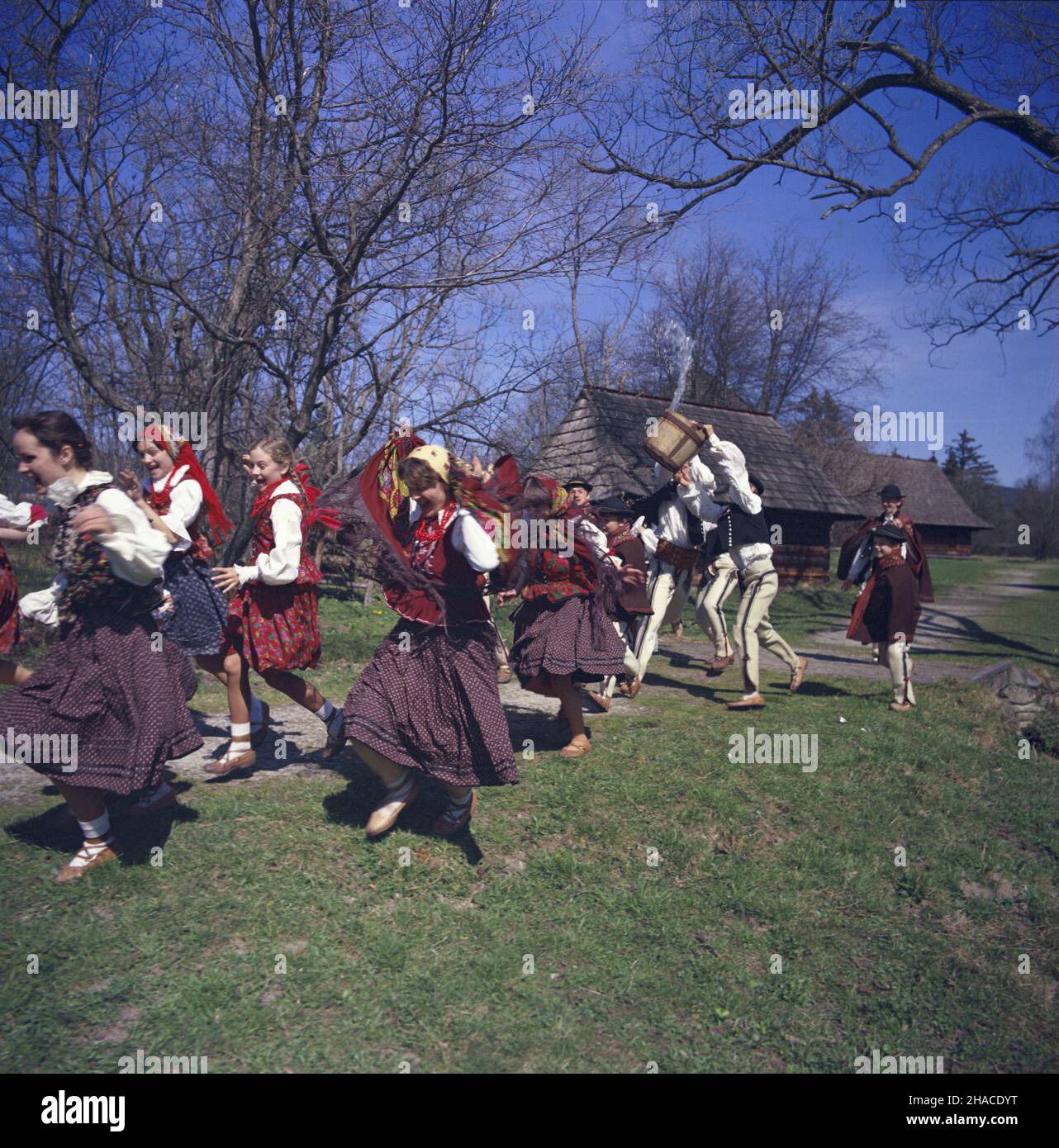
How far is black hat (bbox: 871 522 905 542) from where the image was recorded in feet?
26.0

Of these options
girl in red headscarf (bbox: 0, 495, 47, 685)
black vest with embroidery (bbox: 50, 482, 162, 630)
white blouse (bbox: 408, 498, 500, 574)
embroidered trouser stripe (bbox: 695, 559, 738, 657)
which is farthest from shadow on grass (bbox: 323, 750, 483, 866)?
embroidered trouser stripe (bbox: 695, 559, 738, 657)

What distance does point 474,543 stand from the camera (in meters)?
3.80

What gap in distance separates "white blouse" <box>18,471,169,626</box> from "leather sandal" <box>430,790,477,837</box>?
6.19 feet

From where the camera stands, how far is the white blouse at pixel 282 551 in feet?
15.4

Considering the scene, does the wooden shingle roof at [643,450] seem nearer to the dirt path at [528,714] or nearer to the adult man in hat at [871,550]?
the dirt path at [528,714]

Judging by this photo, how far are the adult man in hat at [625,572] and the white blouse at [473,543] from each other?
7.75 ft

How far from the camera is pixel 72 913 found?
353 centimetres

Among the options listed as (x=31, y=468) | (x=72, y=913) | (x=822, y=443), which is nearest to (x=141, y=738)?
(x=72, y=913)

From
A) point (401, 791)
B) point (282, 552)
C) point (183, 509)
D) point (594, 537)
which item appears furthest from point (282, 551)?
point (594, 537)

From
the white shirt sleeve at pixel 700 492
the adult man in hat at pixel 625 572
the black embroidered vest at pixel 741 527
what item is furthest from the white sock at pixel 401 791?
the black embroidered vest at pixel 741 527

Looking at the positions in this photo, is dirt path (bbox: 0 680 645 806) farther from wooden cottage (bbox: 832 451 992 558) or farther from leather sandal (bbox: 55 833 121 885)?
wooden cottage (bbox: 832 451 992 558)

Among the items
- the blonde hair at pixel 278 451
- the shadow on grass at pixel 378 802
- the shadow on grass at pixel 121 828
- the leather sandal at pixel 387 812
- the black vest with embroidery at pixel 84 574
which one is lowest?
the shadow on grass at pixel 378 802

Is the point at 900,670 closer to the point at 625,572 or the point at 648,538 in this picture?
the point at 648,538
